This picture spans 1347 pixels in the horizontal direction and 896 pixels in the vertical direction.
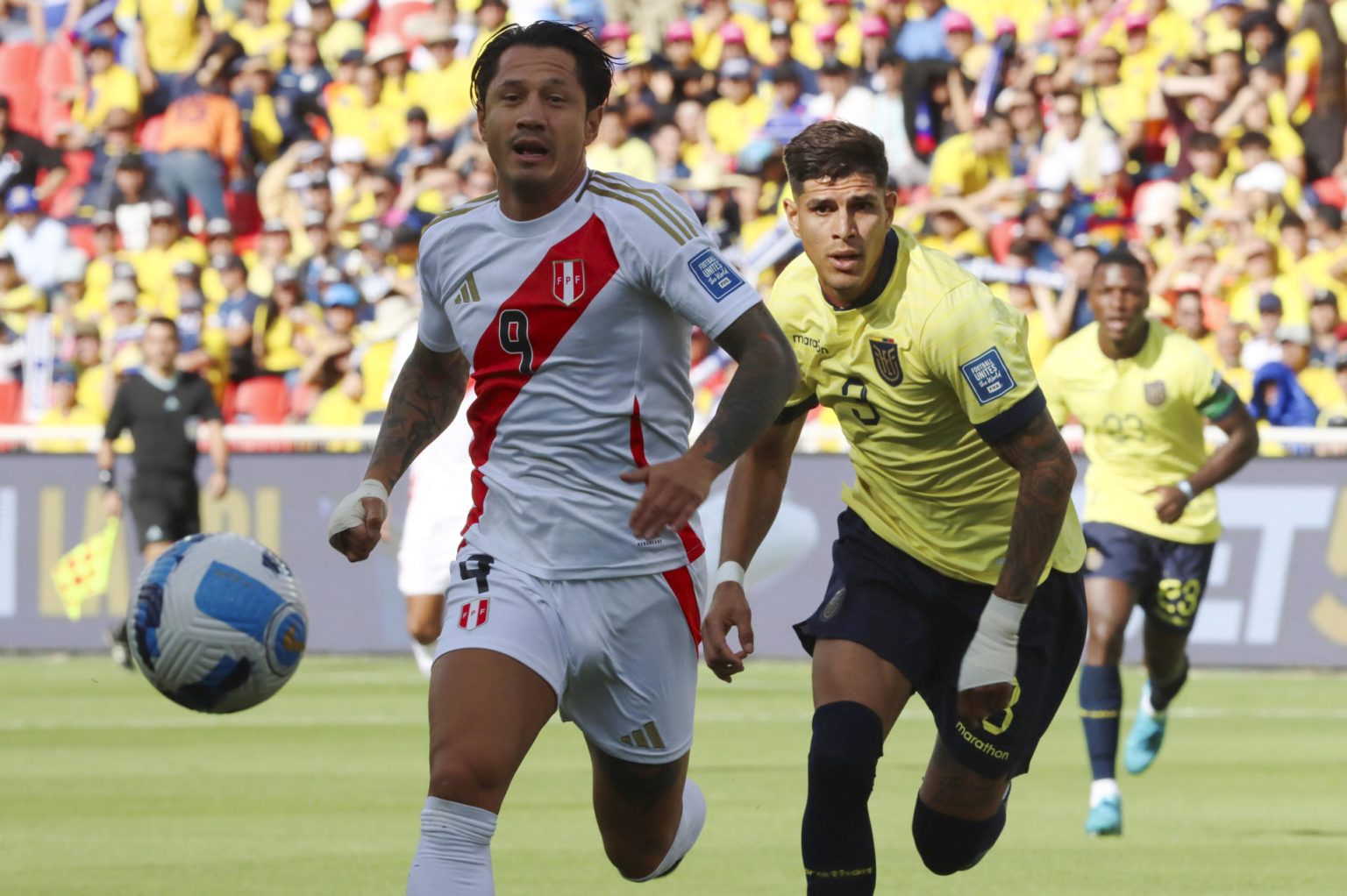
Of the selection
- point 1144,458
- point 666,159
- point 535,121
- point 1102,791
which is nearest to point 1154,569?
point 1144,458

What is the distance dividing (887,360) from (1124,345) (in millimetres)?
4854

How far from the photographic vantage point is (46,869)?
26.4ft

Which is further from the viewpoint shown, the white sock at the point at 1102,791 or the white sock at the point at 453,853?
the white sock at the point at 1102,791

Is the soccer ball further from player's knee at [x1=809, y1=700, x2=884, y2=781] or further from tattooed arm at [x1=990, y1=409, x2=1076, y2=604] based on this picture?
tattooed arm at [x1=990, y1=409, x2=1076, y2=604]

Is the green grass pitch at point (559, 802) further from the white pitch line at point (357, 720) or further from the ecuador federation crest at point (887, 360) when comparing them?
the ecuador federation crest at point (887, 360)

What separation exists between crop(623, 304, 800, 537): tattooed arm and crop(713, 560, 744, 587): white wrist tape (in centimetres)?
93

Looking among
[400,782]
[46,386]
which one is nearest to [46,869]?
[400,782]

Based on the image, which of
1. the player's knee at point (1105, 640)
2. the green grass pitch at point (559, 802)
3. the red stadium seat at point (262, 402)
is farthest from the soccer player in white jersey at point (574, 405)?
the red stadium seat at point (262, 402)

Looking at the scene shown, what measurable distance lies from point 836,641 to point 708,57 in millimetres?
16491

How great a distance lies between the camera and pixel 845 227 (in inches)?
241

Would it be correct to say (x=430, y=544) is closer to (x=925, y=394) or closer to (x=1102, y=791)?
(x=1102, y=791)

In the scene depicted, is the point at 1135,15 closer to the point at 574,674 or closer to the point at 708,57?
the point at 708,57

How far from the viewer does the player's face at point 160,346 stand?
53.7 feet

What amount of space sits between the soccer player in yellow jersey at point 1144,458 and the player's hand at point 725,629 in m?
4.54
